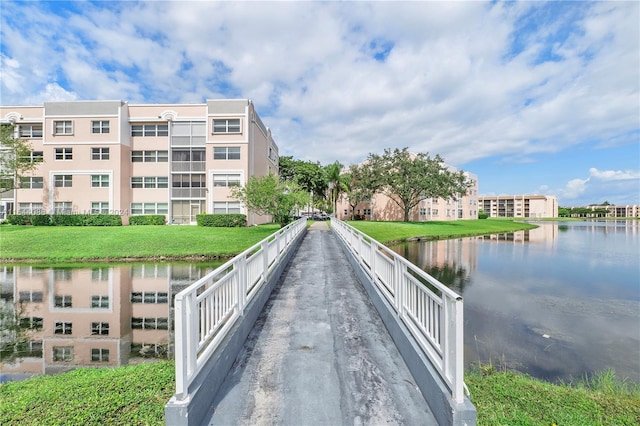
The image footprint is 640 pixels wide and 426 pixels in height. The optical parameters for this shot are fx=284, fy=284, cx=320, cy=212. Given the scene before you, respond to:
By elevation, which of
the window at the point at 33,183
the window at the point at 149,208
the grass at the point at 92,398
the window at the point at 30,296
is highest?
the window at the point at 33,183

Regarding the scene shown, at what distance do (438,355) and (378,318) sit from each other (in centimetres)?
218

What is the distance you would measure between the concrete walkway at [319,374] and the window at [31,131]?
36284 millimetres

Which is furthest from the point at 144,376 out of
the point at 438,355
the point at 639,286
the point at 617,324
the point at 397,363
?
the point at 639,286

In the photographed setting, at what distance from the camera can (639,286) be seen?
42.7 ft

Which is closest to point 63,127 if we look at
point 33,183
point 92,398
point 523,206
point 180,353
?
point 33,183

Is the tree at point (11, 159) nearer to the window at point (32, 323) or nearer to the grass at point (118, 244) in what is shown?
the grass at point (118, 244)

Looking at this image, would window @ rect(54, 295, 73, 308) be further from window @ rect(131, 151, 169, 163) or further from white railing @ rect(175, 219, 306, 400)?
window @ rect(131, 151, 169, 163)

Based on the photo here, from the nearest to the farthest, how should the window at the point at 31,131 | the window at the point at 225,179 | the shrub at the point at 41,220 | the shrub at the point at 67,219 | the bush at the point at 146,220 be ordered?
the shrub at the point at 41,220
the shrub at the point at 67,219
the bush at the point at 146,220
the window at the point at 225,179
the window at the point at 31,131

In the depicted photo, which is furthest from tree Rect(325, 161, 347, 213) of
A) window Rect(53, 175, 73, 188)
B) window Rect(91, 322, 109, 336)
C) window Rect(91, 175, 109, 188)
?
window Rect(91, 322, 109, 336)

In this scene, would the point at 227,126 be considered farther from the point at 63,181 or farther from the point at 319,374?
the point at 319,374

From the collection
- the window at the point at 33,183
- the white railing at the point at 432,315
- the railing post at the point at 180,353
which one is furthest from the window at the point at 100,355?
the window at the point at 33,183

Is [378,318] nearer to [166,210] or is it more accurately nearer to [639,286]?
[639,286]

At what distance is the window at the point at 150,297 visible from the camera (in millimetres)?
9216

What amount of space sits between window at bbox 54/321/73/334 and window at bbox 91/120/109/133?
2668 centimetres
